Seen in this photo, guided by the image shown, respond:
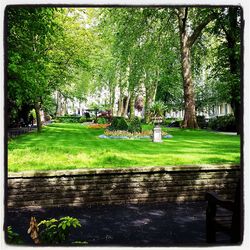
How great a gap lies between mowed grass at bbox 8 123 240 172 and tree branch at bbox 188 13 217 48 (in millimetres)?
1402

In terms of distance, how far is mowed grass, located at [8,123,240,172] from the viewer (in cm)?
458

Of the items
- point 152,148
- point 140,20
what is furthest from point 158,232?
point 140,20

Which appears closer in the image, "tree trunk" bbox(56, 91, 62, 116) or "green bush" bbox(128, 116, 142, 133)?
"tree trunk" bbox(56, 91, 62, 116)

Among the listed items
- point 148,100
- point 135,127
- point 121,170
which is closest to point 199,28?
point 148,100

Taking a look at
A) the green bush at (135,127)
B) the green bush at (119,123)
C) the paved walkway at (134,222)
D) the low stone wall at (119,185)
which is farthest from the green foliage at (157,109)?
the paved walkway at (134,222)

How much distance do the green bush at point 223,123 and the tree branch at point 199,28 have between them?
123 cm

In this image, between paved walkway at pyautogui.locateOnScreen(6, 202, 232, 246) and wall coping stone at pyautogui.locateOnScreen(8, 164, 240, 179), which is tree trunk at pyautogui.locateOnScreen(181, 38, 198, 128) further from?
paved walkway at pyautogui.locateOnScreen(6, 202, 232, 246)

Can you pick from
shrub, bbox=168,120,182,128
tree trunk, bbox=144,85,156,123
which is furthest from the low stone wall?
tree trunk, bbox=144,85,156,123

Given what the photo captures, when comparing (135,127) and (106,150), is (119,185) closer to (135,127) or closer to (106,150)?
(106,150)

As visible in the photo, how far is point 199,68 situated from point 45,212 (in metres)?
3.17

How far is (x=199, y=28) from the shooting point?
5.05 metres

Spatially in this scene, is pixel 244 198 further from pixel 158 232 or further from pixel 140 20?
pixel 140 20

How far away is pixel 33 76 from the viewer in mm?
4285

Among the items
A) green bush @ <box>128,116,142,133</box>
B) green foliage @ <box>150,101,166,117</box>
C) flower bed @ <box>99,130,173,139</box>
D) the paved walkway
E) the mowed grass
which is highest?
green foliage @ <box>150,101,166,117</box>
